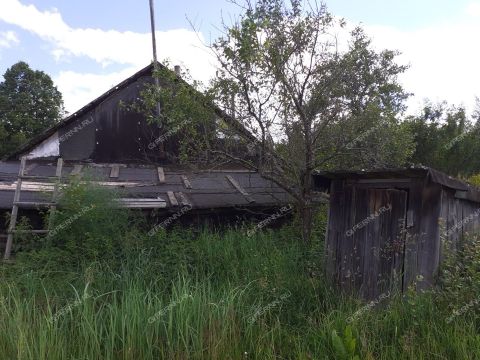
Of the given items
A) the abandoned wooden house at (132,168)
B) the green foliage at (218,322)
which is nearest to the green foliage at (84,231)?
the abandoned wooden house at (132,168)

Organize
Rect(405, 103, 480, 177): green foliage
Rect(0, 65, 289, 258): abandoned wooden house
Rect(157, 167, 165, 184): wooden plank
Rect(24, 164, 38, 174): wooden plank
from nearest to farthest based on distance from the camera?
Rect(0, 65, 289, 258): abandoned wooden house, Rect(24, 164, 38, 174): wooden plank, Rect(157, 167, 165, 184): wooden plank, Rect(405, 103, 480, 177): green foliage

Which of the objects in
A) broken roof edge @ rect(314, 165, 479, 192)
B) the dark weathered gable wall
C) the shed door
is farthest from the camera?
the dark weathered gable wall

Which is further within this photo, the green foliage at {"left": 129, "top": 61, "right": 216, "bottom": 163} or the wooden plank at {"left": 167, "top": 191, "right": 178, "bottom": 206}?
the wooden plank at {"left": 167, "top": 191, "right": 178, "bottom": 206}

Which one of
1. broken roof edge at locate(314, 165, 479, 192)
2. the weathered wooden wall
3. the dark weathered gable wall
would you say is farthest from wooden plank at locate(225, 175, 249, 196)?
broken roof edge at locate(314, 165, 479, 192)

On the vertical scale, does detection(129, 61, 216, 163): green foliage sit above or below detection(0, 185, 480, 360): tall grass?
above

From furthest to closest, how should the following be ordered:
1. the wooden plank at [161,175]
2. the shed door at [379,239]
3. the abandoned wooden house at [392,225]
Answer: the wooden plank at [161,175], the shed door at [379,239], the abandoned wooden house at [392,225]

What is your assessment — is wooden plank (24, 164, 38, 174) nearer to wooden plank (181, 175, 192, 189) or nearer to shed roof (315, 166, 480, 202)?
wooden plank (181, 175, 192, 189)

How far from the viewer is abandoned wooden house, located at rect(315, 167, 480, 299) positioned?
6152 mm

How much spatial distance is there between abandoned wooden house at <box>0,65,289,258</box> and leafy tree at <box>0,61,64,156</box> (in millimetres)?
19236

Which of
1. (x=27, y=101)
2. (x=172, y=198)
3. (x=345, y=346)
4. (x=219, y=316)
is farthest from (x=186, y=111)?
(x=27, y=101)

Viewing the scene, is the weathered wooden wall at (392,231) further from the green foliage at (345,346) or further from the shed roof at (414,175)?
the green foliage at (345,346)

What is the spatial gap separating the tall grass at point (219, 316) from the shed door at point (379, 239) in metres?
0.42

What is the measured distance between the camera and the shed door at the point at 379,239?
636cm

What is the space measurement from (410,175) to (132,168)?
8284mm
